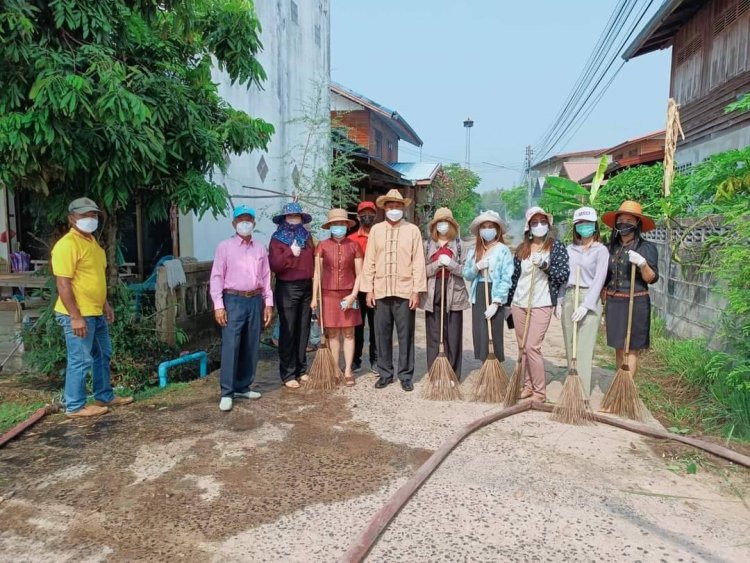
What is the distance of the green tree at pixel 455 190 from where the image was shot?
2744 centimetres

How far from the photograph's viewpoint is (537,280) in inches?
189

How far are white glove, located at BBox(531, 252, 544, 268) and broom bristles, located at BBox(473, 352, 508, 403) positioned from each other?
89 centimetres

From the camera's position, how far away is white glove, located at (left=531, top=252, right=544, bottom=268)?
472 centimetres

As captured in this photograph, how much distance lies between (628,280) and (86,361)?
4370mm

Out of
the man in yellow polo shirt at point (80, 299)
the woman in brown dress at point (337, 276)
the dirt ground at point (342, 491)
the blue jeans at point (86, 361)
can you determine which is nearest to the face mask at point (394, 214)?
the woman in brown dress at point (337, 276)

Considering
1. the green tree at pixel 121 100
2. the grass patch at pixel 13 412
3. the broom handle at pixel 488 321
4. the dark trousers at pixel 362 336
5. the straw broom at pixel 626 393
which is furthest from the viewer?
the dark trousers at pixel 362 336

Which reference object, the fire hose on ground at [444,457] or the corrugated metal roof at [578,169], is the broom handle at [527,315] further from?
the corrugated metal roof at [578,169]

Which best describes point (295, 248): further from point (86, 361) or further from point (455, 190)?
point (455, 190)

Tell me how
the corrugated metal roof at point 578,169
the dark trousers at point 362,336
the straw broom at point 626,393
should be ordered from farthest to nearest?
the corrugated metal roof at point 578,169 → the dark trousers at point 362,336 → the straw broom at point 626,393

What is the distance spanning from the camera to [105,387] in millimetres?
4770

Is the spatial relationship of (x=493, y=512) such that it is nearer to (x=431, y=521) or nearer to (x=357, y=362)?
(x=431, y=521)

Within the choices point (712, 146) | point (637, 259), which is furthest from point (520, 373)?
point (712, 146)

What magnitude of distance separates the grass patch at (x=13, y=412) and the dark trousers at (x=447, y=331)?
351 cm

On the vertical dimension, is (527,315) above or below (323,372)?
above
